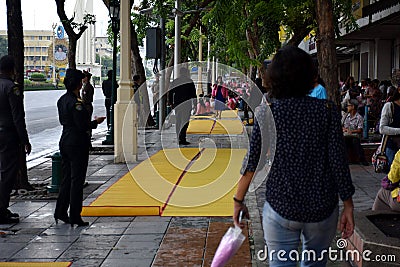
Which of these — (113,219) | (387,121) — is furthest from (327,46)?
(113,219)

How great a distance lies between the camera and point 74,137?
7793 mm

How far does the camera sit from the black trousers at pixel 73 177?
782 centimetres

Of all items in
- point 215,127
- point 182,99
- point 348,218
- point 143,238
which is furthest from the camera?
point 215,127

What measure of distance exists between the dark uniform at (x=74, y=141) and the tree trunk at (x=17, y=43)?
2.56 m

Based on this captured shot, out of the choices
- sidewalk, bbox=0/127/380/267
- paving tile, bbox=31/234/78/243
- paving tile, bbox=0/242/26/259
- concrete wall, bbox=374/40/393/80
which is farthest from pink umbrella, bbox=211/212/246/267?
concrete wall, bbox=374/40/393/80

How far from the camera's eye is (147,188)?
10547 millimetres

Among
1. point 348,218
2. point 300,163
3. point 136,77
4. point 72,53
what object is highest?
point 72,53

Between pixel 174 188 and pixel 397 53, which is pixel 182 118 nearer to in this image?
pixel 174 188

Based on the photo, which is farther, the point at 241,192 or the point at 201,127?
Result: the point at 201,127

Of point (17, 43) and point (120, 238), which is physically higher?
point (17, 43)

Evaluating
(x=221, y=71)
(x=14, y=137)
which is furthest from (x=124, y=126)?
(x=221, y=71)

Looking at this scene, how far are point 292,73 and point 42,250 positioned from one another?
12.8 ft

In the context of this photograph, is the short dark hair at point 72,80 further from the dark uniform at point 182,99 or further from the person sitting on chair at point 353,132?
the dark uniform at point 182,99

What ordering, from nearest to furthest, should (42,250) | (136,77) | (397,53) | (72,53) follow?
(42,250) → (72,53) → (136,77) → (397,53)
